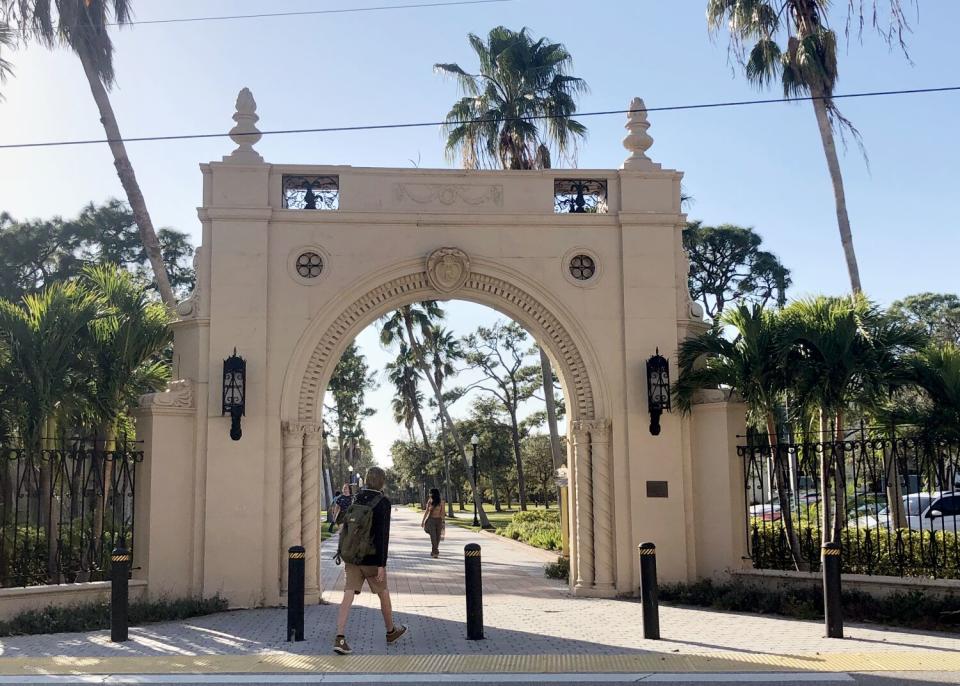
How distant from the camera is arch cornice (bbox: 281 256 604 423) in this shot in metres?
12.8

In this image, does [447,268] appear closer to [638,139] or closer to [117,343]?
[638,139]

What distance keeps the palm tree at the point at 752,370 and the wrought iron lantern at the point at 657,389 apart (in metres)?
0.18

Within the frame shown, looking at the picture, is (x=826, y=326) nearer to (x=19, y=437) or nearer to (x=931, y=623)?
(x=931, y=623)

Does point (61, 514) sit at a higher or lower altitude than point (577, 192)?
lower

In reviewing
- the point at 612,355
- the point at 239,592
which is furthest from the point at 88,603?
the point at 612,355

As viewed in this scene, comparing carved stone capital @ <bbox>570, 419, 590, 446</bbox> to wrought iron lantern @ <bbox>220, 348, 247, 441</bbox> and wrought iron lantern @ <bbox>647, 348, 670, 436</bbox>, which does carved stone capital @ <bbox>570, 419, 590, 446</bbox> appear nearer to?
wrought iron lantern @ <bbox>647, 348, 670, 436</bbox>

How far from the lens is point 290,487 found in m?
12.5

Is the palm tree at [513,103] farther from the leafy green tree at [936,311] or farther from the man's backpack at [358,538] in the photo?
the leafy green tree at [936,311]

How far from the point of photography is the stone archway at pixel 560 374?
41.4 ft

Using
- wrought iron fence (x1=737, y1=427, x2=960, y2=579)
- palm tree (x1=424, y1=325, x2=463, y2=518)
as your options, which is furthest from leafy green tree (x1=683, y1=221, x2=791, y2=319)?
wrought iron fence (x1=737, y1=427, x2=960, y2=579)

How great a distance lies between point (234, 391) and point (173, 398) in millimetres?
778

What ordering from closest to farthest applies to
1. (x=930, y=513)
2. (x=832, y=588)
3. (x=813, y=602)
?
(x=832, y=588)
(x=813, y=602)
(x=930, y=513)

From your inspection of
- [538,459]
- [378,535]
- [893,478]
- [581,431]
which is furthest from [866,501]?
[538,459]

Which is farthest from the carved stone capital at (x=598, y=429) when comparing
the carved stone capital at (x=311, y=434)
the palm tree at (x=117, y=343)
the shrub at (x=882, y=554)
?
the palm tree at (x=117, y=343)
